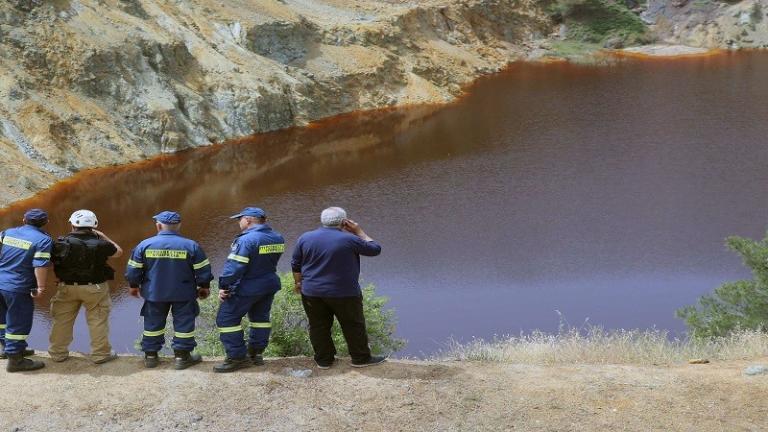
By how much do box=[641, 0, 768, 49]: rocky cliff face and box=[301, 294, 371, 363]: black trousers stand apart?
50113mm

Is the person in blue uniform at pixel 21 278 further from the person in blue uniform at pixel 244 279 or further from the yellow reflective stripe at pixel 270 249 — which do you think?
the yellow reflective stripe at pixel 270 249

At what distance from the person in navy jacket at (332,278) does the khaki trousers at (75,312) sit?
2.10 metres

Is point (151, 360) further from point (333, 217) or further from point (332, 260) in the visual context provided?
point (333, 217)

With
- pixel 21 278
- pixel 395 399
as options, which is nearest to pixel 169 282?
pixel 21 278

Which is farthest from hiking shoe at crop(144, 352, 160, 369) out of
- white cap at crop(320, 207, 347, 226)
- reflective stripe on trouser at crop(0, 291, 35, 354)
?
white cap at crop(320, 207, 347, 226)

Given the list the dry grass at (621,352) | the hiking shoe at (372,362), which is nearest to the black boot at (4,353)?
the hiking shoe at (372,362)

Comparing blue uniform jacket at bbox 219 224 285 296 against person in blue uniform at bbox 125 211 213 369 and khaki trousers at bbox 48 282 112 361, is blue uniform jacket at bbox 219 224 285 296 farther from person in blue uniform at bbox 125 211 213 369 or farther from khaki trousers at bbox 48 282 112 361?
→ khaki trousers at bbox 48 282 112 361

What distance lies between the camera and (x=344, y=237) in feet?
26.7

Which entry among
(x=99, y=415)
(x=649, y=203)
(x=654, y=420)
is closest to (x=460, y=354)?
(x=654, y=420)

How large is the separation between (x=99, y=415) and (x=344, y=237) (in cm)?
272

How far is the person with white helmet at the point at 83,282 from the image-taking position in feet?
27.8

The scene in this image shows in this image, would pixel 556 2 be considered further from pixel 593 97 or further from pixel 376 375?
pixel 376 375

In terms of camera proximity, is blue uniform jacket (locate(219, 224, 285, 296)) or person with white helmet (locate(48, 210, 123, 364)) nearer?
blue uniform jacket (locate(219, 224, 285, 296))

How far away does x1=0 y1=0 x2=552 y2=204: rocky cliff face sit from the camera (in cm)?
2772
